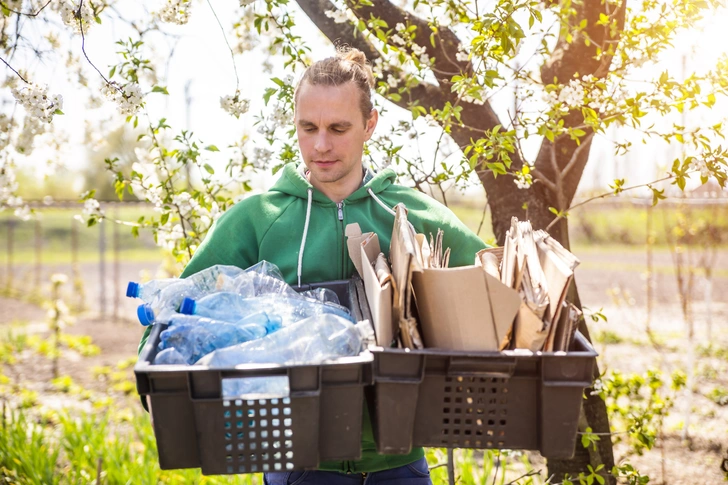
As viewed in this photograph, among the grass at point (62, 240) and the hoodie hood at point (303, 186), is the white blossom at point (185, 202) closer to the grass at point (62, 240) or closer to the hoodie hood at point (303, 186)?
the hoodie hood at point (303, 186)

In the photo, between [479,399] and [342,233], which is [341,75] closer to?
[342,233]

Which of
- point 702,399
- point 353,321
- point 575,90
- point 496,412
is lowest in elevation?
point 702,399

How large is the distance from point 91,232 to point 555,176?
28.6 m

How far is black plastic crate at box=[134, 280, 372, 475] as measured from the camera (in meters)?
1.46

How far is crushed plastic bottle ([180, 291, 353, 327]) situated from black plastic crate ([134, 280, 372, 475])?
0.54 feet

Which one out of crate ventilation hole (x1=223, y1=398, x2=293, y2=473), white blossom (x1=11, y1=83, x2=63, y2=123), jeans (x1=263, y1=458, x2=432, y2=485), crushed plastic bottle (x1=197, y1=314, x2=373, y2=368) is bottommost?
jeans (x1=263, y1=458, x2=432, y2=485)

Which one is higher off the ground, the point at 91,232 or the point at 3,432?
the point at 91,232

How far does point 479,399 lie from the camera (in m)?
1.61

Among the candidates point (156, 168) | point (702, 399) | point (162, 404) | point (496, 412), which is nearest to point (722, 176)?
point (496, 412)

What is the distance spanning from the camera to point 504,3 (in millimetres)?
2215

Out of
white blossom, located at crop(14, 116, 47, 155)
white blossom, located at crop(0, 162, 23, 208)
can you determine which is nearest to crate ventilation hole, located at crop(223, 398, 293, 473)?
white blossom, located at crop(14, 116, 47, 155)

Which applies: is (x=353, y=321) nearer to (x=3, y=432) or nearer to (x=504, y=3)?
(x=504, y=3)

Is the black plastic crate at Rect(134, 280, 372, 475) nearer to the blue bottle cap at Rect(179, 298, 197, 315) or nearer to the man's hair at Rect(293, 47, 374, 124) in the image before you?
the blue bottle cap at Rect(179, 298, 197, 315)

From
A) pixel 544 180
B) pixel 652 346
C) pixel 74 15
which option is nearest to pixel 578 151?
pixel 544 180
